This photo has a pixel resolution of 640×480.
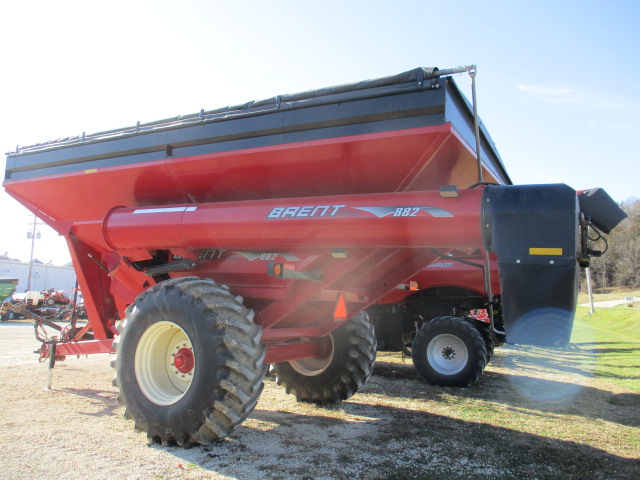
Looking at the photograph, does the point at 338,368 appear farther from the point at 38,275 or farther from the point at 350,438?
the point at 38,275

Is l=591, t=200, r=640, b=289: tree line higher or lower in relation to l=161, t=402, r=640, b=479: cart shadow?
higher

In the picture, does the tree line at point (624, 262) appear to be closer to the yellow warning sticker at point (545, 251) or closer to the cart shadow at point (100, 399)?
the cart shadow at point (100, 399)

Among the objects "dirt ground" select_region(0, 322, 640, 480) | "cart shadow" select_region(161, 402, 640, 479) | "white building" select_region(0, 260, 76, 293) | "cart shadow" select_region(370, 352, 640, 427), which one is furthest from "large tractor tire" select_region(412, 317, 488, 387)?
"white building" select_region(0, 260, 76, 293)

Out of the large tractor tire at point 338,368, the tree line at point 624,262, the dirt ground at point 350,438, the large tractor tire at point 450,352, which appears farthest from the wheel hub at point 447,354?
the tree line at point 624,262

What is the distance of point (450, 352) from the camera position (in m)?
6.99

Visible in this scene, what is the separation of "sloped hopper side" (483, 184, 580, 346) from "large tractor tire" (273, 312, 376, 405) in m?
2.15

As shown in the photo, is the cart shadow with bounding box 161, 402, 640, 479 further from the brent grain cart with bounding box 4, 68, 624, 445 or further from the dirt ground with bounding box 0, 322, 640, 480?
the brent grain cart with bounding box 4, 68, 624, 445

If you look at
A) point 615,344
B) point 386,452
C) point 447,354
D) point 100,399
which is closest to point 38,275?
point 100,399

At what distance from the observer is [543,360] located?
1120 centimetres

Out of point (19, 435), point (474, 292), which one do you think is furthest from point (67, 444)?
point (474, 292)

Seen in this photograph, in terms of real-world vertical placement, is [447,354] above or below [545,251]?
below

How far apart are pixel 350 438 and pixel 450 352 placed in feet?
11.4

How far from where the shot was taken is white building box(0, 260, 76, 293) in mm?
41000

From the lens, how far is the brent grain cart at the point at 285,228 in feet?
10.7
